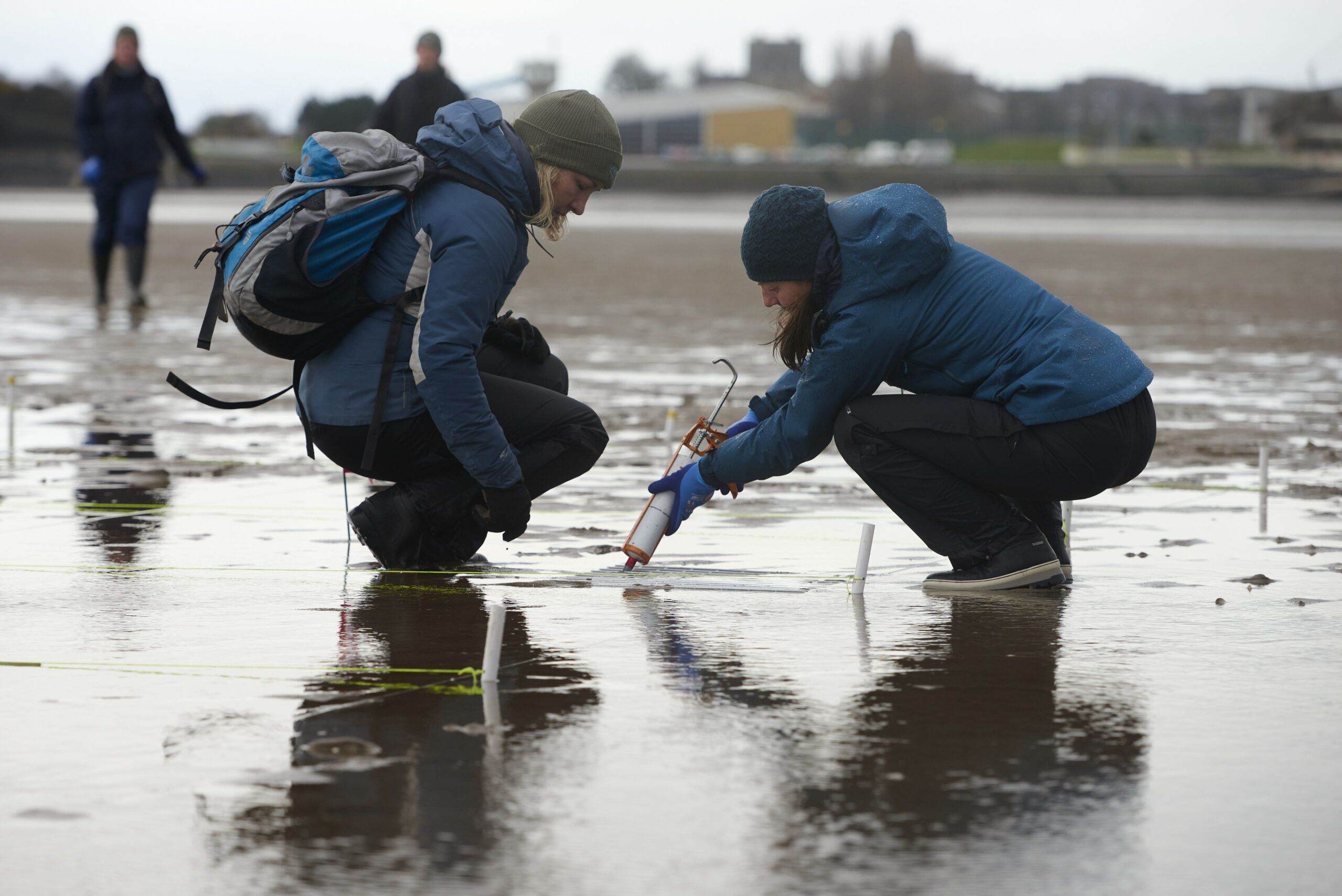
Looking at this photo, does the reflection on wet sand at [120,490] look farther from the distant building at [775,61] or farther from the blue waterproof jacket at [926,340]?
the distant building at [775,61]

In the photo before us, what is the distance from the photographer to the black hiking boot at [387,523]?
444 cm

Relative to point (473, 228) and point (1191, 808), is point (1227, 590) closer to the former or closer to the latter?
point (1191, 808)

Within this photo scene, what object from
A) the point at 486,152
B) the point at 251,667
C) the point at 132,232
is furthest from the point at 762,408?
the point at 132,232

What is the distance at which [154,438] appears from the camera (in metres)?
7.02

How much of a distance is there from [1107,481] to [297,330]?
2099mm

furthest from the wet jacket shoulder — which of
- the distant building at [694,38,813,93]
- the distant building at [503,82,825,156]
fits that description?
the distant building at [694,38,813,93]

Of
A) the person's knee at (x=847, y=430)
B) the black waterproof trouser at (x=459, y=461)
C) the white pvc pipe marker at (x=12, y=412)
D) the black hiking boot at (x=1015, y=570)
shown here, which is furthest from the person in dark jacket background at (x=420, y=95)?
the black hiking boot at (x=1015, y=570)

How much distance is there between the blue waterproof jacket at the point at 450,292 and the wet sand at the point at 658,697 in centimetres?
45

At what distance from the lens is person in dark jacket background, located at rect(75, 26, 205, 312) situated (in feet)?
42.2

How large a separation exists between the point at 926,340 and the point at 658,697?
136 centimetres

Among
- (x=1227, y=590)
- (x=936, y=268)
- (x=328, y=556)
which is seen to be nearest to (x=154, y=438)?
(x=328, y=556)

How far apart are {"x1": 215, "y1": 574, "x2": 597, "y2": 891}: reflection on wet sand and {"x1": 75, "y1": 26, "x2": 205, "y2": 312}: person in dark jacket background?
9881 mm

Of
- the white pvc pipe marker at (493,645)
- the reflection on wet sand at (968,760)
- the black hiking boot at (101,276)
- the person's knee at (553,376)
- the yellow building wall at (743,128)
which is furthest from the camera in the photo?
the yellow building wall at (743,128)

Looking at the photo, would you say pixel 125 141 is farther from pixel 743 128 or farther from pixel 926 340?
pixel 743 128
